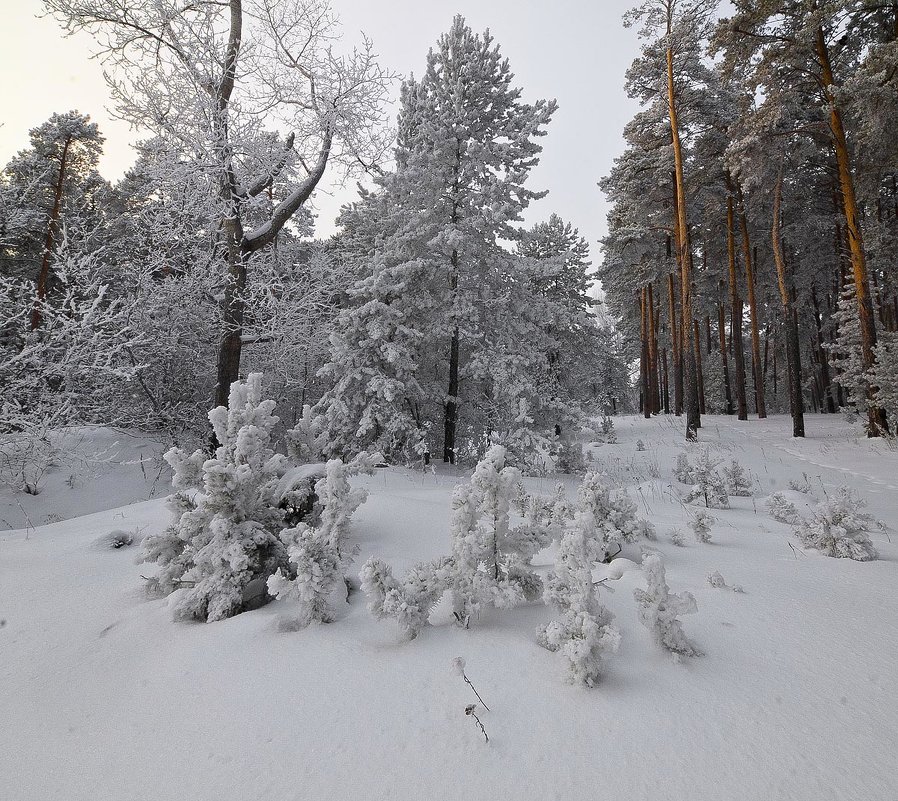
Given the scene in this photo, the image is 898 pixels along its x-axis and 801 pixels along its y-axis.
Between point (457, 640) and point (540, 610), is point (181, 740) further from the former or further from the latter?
point (540, 610)

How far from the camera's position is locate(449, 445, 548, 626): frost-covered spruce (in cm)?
222

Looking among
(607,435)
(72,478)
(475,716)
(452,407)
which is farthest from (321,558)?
(607,435)

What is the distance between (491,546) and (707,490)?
432 cm

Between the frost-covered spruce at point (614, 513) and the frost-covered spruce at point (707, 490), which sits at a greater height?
the frost-covered spruce at point (614, 513)

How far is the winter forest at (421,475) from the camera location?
1590 mm

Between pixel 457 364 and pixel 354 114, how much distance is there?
5223mm

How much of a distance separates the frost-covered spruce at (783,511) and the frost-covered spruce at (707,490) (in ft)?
1.96

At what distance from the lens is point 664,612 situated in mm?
1909

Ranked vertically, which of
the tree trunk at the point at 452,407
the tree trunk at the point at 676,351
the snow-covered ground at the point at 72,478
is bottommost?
the snow-covered ground at the point at 72,478

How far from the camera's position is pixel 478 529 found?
2418 millimetres

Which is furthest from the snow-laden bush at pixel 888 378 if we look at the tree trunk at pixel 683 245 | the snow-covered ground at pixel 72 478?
the snow-covered ground at pixel 72 478

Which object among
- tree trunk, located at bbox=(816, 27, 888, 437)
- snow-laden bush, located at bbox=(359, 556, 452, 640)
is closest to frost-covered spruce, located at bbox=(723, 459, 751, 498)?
snow-laden bush, located at bbox=(359, 556, 452, 640)

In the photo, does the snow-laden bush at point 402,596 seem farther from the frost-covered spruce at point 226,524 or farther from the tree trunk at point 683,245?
the tree trunk at point 683,245

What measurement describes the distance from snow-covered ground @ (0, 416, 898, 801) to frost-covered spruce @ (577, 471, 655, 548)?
45 cm
